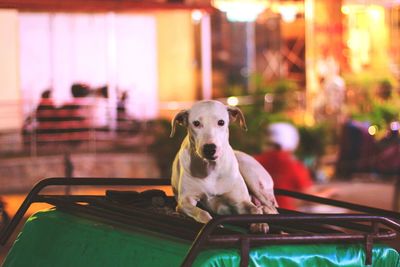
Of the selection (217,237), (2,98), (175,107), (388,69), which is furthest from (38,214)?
(388,69)

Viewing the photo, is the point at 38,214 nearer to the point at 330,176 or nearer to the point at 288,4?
the point at 330,176

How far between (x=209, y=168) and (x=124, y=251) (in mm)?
590

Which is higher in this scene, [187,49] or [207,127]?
[187,49]

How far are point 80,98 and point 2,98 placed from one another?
4.55 feet

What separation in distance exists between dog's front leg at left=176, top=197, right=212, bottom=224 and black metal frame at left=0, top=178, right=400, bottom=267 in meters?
0.11

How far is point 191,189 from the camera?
3.99m

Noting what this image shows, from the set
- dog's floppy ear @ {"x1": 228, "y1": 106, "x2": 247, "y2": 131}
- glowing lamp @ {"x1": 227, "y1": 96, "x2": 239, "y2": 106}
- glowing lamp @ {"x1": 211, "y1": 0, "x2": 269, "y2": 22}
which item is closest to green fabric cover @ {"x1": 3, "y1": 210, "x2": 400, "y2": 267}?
dog's floppy ear @ {"x1": 228, "y1": 106, "x2": 247, "y2": 131}

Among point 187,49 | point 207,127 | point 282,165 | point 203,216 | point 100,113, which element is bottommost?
point 282,165

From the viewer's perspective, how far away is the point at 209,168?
3.96 metres

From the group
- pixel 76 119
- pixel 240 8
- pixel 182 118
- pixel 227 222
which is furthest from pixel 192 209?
pixel 240 8

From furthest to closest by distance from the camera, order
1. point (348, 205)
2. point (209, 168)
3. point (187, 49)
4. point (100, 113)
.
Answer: point (187, 49)
point (100, 113)
point (348, 205)
point (209, 168)

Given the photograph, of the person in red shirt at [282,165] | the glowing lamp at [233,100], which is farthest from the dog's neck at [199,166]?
the glowing lamp at [233,100]

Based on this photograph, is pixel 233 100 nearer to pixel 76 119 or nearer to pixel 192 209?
pixel 76 119

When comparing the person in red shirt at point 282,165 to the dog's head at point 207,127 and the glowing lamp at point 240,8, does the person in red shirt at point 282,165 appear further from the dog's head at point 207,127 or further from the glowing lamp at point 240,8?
the glowing lamp at point 240,8
